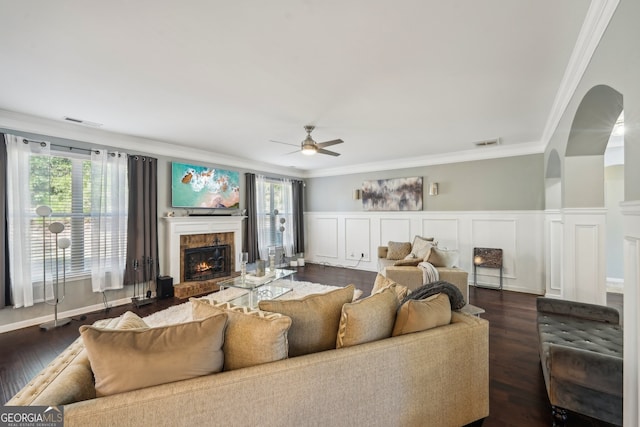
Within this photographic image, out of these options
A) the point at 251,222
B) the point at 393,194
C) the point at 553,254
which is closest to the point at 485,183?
the point at 553,254

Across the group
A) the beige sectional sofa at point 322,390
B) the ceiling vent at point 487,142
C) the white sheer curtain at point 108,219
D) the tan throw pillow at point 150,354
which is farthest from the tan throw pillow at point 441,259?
the white sheer curtain at point 108,219

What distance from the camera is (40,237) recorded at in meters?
3.47

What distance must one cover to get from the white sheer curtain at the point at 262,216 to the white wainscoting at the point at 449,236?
1489 mm

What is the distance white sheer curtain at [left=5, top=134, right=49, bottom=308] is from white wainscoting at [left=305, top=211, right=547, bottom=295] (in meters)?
5.46

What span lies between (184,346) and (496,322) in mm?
3689

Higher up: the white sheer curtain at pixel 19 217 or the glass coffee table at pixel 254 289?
the white sheer curtain at pixel 19 217

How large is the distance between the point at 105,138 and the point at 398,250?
5.18 meters

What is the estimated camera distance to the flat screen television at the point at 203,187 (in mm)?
4809

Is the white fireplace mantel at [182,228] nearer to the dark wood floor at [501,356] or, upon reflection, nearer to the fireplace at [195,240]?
the fireplace at [195,240]

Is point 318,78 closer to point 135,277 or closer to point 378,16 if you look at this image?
point 378,16

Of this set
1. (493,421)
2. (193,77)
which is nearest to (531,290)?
(493,421)

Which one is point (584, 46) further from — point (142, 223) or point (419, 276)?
point (142, 223)

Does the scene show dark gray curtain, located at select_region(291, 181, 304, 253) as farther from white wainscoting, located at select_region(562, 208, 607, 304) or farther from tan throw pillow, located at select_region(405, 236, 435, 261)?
white wainscoting, located at select_region(562, 208, 607, 304)

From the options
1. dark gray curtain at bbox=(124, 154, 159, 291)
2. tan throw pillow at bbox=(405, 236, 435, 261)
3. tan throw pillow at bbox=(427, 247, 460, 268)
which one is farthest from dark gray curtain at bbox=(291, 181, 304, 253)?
tan throw pillow at bbox=(427, 247, 460, 268)
